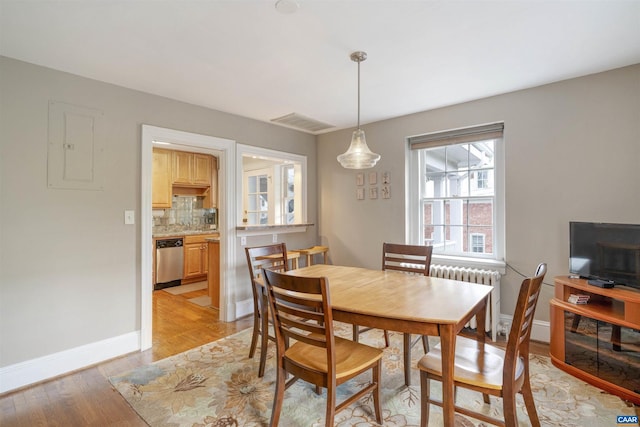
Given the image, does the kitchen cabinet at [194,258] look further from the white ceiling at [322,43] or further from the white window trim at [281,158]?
the white ceiling at [322,43]

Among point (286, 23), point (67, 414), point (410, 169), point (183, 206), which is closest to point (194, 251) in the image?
point (183, 206)

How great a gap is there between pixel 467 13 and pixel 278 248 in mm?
2351

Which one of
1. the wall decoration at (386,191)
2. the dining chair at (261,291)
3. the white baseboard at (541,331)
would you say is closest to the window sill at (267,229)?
the dining chair at (261,291)

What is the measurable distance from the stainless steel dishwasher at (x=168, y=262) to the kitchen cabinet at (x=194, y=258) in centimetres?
9

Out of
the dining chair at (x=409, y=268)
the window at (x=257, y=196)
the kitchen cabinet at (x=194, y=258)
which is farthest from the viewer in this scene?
the window at (x=257, y=196)

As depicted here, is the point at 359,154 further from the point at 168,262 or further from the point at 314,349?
the point at 168,262

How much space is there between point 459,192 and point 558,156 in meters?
0.98

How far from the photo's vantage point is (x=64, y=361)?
2533mm

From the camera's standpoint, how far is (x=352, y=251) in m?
4.38

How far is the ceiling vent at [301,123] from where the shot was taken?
384 centimetres

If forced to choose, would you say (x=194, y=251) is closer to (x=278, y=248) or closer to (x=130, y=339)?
→ (x=130, y=339)

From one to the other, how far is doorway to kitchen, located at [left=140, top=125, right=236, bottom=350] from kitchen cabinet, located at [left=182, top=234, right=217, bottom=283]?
2.06m

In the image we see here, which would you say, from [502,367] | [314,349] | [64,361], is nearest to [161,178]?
[64,361]

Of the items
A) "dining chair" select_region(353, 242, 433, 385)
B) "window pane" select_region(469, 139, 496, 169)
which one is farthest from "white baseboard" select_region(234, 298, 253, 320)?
"window pane" select_region(469, 139, 496, 169)
